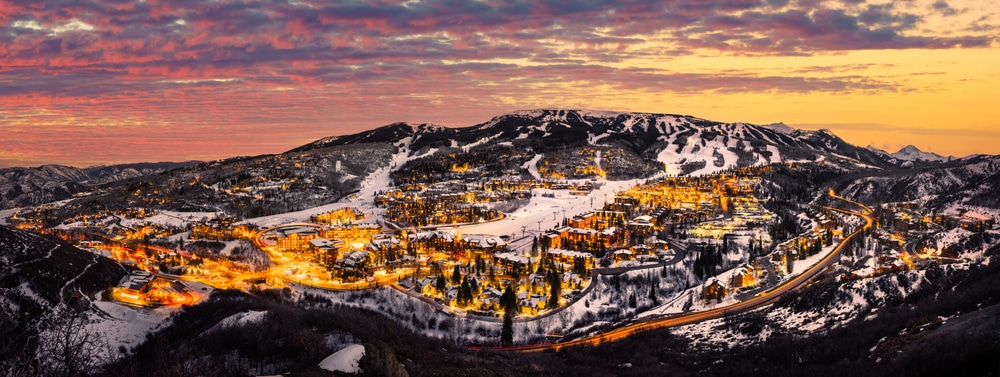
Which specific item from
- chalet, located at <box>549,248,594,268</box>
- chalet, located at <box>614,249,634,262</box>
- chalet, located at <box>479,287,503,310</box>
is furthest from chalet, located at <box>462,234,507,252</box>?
chalet, located at <box>479,287,503,310</box>

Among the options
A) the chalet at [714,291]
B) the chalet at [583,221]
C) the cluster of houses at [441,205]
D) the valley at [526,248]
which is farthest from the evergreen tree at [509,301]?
the cluster of houses at [441,205]

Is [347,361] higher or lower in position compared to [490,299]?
higher

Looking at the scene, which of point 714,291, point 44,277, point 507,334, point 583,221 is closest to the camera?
point 44,277

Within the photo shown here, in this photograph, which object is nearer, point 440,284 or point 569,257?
point 440,284

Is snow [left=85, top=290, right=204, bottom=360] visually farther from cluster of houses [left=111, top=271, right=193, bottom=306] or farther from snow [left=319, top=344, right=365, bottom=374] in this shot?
snow [left=319, top=344, right=365, bottom=374]

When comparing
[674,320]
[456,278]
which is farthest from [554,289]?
[674,320]

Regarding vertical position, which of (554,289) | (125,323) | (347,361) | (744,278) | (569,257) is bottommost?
(569,257)

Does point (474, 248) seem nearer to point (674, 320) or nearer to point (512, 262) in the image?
point (512, 262)

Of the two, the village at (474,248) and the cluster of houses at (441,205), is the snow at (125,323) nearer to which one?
the village at (474,248)
